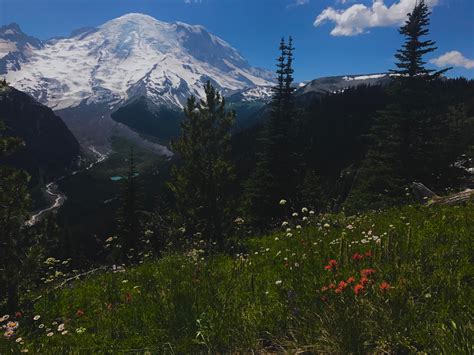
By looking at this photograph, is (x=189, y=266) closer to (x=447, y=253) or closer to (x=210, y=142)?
(x=447, y=253)

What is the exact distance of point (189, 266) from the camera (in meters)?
6.36

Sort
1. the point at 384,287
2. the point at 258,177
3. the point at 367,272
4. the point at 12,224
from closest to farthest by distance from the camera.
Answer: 1. the point at 384,287
2. the point at 367,272
3. the point at 12,224
4. the point at 258,177

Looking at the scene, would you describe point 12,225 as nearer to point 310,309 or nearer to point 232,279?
point 232,279

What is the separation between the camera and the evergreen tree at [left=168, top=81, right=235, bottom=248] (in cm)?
1485

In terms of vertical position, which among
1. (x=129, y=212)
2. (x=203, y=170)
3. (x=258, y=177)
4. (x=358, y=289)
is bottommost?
(x=129, y=212)

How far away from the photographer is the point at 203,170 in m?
14.9

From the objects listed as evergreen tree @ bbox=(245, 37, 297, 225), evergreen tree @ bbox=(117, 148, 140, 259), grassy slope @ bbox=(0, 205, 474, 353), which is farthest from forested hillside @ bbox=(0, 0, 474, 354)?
evergreen tree @ bbox=(117, 148, 140, 259)

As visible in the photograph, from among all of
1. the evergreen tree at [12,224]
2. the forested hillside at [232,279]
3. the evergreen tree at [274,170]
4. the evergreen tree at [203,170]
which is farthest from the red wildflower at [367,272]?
the evergreen tree at [274,170]

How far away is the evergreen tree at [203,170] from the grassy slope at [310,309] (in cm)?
826

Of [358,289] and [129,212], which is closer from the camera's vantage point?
[358,289]

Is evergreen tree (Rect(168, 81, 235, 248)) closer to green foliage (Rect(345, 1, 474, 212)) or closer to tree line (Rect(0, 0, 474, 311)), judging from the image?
tree line (Rect(0, 0, 474, 311))

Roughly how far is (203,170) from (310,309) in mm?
11776

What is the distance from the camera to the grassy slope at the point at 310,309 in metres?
2.79

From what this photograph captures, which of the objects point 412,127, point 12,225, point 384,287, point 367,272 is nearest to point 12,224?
point 12,225
